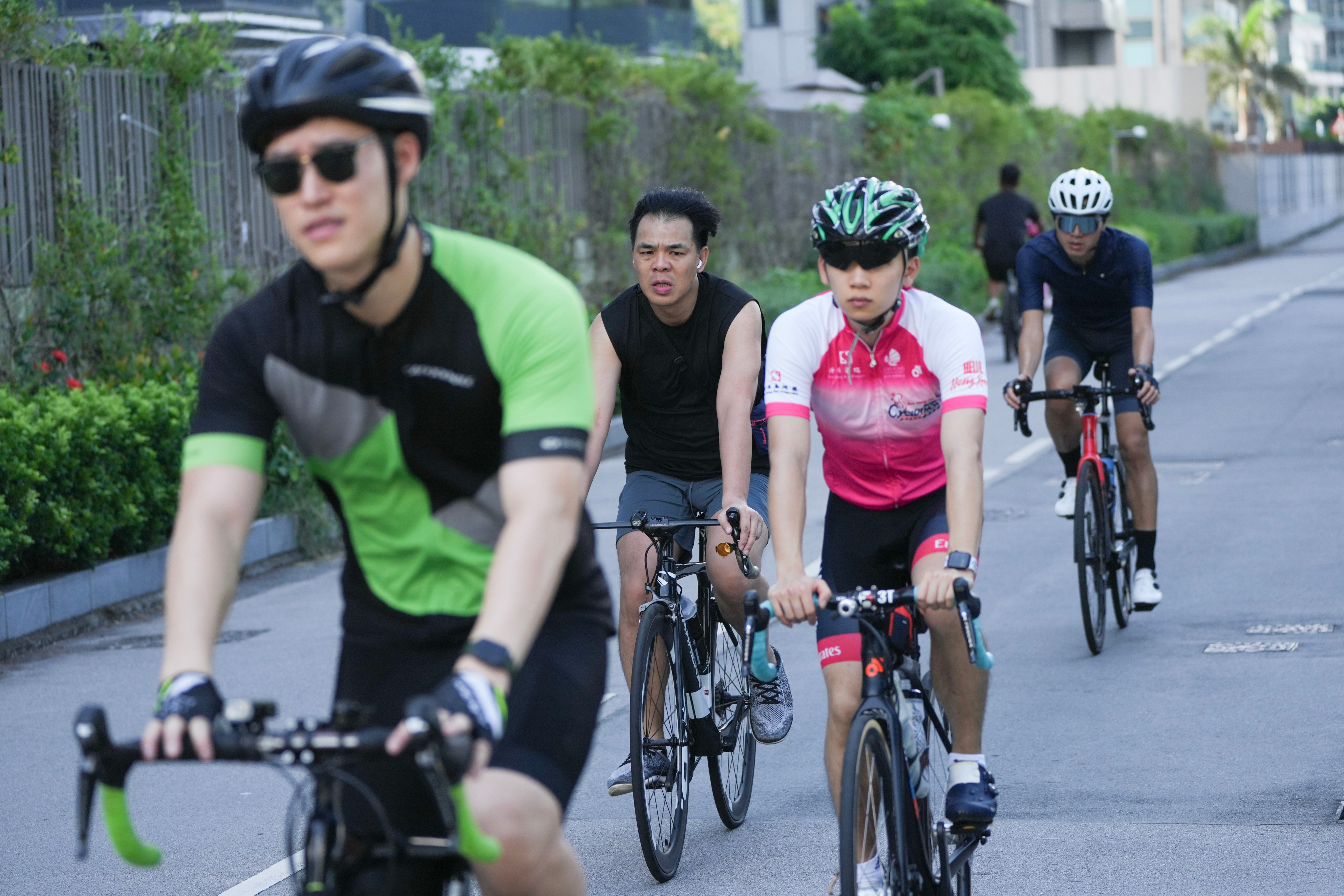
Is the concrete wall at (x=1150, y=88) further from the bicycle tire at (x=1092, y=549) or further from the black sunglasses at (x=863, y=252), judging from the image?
the black sunglasses at (x=863, y=252)

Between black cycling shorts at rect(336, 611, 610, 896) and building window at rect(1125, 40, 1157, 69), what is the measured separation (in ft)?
309

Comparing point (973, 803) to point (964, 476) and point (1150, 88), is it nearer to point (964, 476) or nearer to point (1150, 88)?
point (964, 476)

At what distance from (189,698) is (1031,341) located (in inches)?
251

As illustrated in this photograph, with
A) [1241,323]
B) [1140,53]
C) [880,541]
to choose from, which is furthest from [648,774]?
[1140,53]

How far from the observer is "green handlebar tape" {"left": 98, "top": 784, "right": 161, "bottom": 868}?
2582 mm

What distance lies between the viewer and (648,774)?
525cm

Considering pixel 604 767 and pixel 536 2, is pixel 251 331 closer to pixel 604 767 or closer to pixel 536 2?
→ pixel 604 767

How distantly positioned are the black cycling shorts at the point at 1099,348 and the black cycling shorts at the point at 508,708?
19.4 ft

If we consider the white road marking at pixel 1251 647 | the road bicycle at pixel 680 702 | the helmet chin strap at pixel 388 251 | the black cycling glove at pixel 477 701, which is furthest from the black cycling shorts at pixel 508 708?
the white road marking at pixel 1251 647

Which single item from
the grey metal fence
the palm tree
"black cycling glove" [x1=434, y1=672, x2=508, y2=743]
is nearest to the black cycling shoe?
"black cycling glove" [x1=434, y1=672, x2=508, y2=743]

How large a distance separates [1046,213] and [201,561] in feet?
112

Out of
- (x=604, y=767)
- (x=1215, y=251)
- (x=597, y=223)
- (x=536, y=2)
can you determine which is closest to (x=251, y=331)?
(x=604, y=767)

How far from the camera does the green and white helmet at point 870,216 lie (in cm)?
424

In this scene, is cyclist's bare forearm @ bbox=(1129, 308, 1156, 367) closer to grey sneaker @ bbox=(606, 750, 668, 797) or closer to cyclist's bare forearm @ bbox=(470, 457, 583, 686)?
grey sneaker @ bbox=(606, 750, 668, 797)
